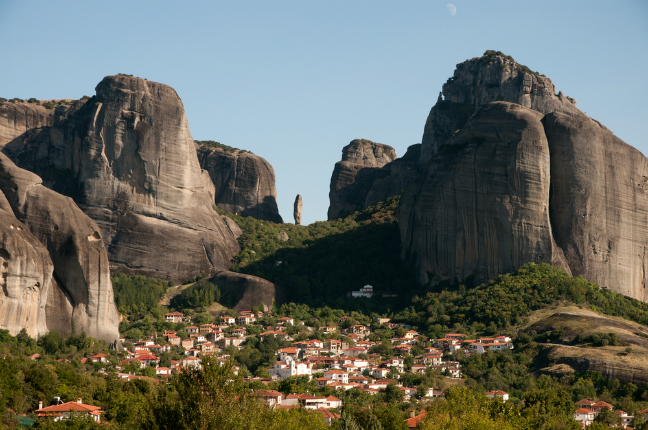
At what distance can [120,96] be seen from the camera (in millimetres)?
108188

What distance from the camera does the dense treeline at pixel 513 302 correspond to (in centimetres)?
9100

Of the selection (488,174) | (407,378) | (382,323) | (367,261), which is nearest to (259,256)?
(367,261)

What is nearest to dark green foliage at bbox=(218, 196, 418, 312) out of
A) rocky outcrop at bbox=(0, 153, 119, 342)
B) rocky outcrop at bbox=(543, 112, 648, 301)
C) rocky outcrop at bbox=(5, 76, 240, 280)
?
rocky outcrop at bbox=(5, 76, 240, 280)

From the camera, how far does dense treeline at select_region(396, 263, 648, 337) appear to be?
91000 mm

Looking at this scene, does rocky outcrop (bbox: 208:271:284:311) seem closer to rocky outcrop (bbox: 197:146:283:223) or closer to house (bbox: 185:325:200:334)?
house (bbox: 185:325:200:334)

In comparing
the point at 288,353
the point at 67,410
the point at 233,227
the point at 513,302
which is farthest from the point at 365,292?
the point at 67,410

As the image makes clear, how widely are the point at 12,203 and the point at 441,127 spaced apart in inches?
2596

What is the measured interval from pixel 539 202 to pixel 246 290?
3377 cm

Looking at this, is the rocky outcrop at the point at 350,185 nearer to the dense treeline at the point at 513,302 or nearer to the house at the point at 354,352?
the dense treeline at the point at 513,302

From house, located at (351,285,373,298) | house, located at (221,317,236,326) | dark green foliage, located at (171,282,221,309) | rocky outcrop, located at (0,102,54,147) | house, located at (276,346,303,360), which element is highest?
rocky outcrop, located at (0,102,54,147)

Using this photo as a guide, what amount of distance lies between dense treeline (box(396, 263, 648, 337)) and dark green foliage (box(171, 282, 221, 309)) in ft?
71.0

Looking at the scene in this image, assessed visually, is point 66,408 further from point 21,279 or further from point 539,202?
point 539,202

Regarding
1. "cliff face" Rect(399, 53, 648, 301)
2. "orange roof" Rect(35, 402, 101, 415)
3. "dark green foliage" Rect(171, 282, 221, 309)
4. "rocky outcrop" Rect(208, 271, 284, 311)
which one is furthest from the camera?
"rocky outcrop" Rect(208, 271, 284, 311)

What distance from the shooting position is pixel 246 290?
104438 mm
